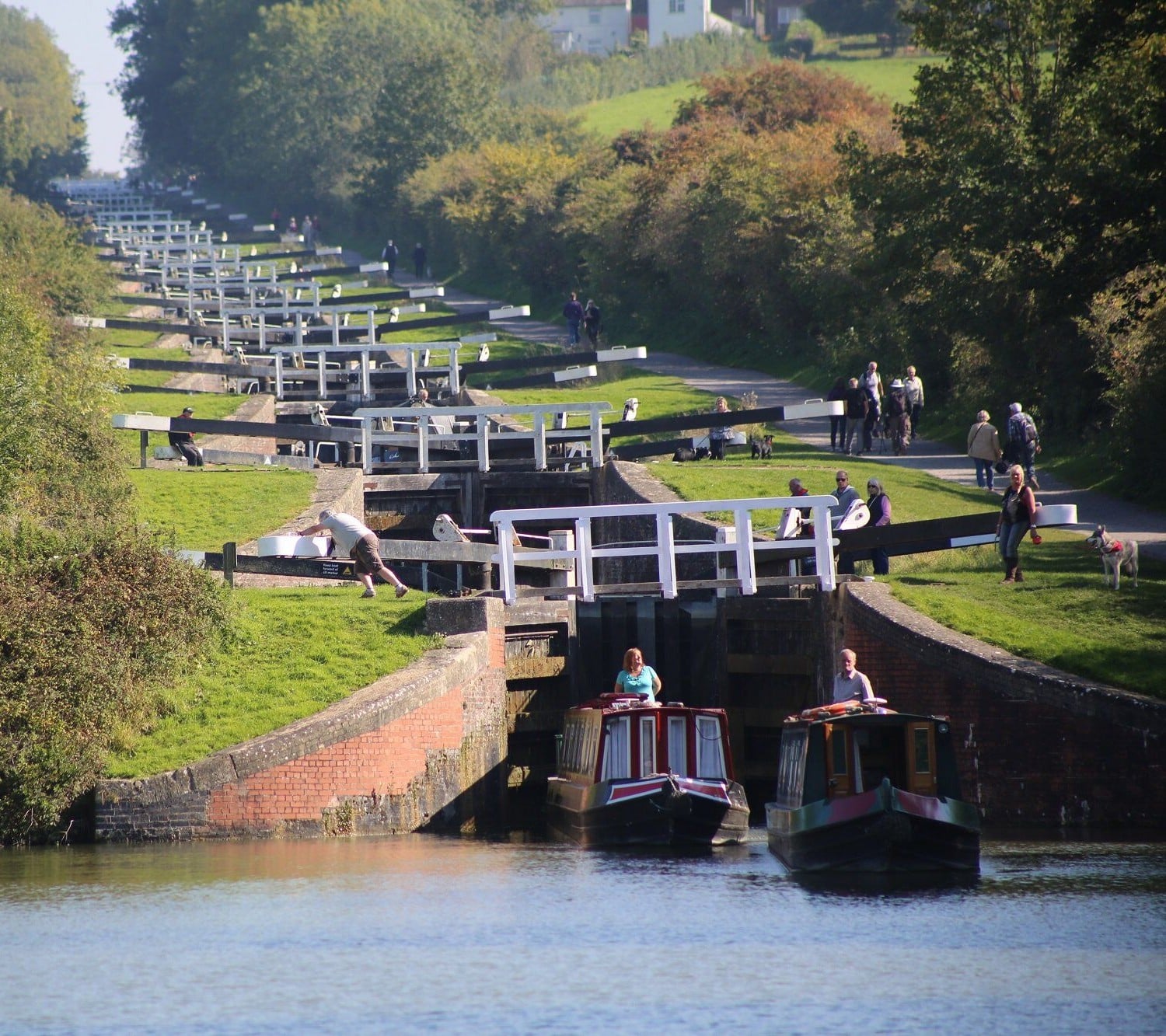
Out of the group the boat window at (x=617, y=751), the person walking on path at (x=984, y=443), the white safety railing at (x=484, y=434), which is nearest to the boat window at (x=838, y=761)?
the boat window at (x=617, y=751)

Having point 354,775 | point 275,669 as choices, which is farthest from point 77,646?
point 354,775

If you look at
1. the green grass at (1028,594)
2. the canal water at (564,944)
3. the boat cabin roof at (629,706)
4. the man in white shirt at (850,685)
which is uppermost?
the green grass at (1028,594)

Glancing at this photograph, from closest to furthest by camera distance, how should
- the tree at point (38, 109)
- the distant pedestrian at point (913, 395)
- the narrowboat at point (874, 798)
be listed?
the narrowboat at point (874, 798)
the distant pedestrian at point (913, 395)
the tree at point (38, 109)

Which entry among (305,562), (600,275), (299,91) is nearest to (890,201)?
A: (305,562)

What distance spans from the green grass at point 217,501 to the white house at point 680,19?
10937cm

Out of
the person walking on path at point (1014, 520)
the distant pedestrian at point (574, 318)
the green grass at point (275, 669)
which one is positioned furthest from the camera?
the distant pedestrian at point (574, 318)

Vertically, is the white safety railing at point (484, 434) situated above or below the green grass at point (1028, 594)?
above

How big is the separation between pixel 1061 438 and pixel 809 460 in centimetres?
486

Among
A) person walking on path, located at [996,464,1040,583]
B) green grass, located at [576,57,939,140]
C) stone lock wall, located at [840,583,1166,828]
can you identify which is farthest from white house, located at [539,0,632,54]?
stone lock wall, located at [840,583,1166,828]

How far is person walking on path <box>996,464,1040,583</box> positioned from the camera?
23.1 metres

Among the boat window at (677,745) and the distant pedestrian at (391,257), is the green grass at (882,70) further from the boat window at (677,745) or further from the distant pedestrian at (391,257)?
the boat window at (677,745)

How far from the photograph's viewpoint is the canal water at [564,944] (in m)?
12.6

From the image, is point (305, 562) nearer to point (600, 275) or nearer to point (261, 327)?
point (261, 327)

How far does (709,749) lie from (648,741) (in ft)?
2.23
